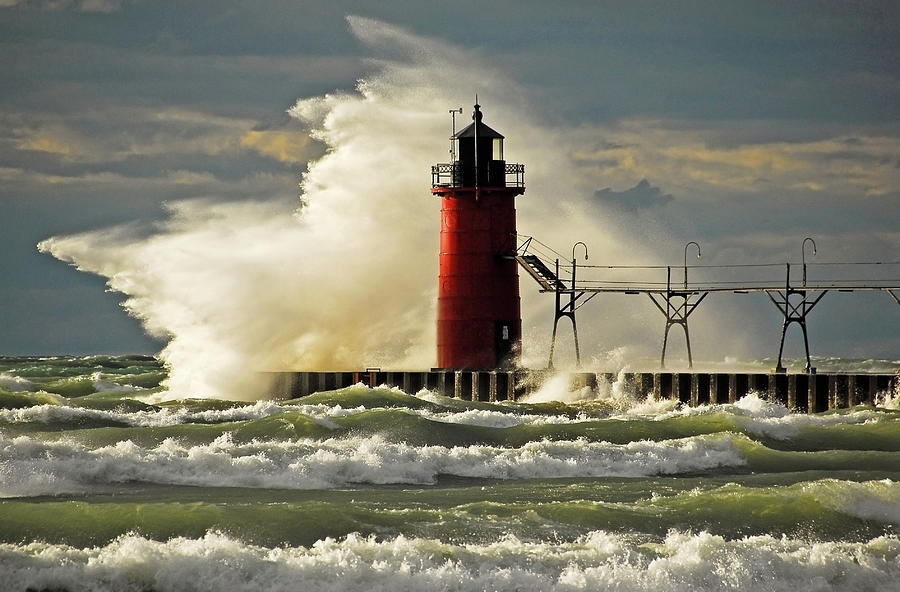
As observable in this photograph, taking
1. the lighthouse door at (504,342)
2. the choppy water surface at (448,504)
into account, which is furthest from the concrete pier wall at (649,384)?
the choppy water surface at (448,504)

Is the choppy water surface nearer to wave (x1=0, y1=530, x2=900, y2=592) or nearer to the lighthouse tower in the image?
wave (x1=0, y1=530, x2=900, y2=592)

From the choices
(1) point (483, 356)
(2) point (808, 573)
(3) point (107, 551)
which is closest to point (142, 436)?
(3) point (107, 551)

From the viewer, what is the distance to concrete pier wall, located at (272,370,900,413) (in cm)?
2789

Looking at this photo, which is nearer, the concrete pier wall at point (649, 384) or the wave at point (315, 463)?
the wave at point (315, 463)

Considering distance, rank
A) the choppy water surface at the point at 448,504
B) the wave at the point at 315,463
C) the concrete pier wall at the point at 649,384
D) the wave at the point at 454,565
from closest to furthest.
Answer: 1. the wave at the point at 454,565
2. the choppy water surface at the point at 448,504
3. the wave at the point at 315,463
4. the concrete pier wall at the point at 649,384

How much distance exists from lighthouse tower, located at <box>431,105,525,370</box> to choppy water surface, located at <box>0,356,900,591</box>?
909 centimetres

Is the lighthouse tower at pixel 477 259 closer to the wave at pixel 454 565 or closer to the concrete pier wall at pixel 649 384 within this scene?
the concrete pier wall at pixel 649 384

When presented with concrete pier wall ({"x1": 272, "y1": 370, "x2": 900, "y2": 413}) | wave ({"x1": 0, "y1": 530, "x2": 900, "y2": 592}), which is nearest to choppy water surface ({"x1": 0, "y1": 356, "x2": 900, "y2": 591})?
wave ({"x1": 0, "y1": 530, "x2": 900, "y2": 592})

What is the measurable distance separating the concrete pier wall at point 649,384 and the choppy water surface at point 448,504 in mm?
3149

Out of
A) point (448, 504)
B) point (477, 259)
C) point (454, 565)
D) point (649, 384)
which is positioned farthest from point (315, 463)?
point (477, 259)

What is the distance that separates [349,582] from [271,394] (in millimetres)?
25249

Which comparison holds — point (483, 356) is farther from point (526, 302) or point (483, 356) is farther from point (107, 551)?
point (107, 551)

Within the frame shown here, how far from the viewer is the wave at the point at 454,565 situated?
10.8m

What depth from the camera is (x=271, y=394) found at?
118 feet
